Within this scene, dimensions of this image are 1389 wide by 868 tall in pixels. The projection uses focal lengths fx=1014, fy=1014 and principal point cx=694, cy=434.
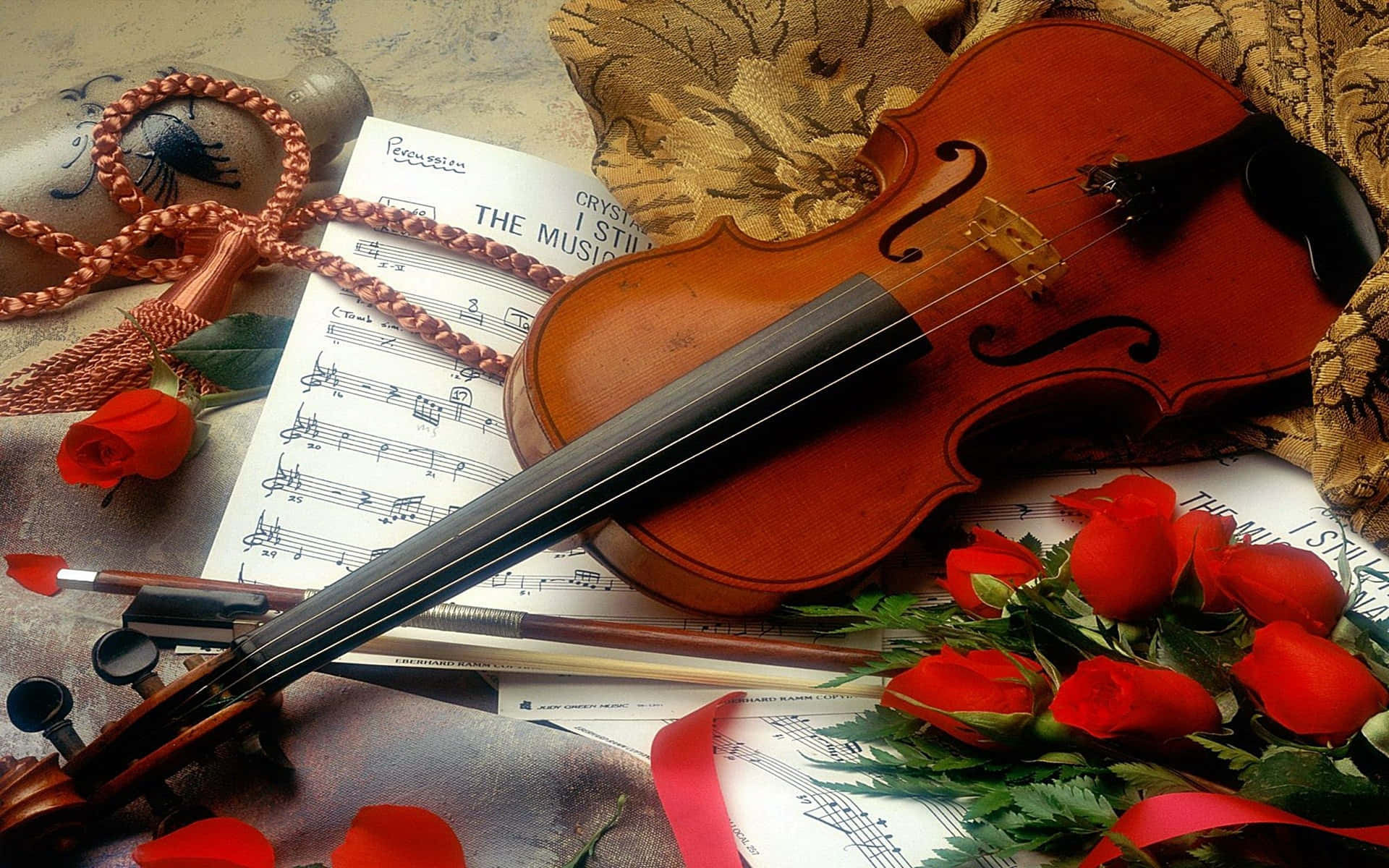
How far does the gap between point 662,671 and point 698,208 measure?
0.45 meters

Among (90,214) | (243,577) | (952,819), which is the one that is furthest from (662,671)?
(90,214)

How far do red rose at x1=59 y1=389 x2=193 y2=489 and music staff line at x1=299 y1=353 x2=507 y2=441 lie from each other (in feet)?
0.41

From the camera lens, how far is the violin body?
739mm

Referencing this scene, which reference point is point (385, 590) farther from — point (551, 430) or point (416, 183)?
point (416, 183)

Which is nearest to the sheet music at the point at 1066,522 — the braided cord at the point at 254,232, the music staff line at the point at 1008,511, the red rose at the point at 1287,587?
the music staff line at the point at 1008,511

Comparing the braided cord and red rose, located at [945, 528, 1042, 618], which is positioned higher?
red rose, located at [945, 528, 1042, 618]

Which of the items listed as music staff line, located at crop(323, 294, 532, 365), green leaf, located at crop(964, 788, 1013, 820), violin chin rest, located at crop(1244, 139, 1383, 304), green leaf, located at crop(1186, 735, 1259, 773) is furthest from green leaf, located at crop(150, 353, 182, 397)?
violin chin rest, located at crop(1244, 139, 1383, 304)

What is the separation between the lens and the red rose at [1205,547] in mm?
643

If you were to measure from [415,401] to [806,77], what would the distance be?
0.51 meters

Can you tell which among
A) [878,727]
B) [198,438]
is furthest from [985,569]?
[198,438]

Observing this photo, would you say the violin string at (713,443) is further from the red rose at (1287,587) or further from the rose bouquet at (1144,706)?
the red rose at (1287,587)

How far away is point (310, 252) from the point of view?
0.98 meters

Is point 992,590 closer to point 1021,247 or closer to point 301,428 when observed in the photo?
point 1021,247

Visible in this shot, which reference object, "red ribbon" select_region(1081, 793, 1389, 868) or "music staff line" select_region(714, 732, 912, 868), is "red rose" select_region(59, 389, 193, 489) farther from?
"red ribbon" select_region(1081, 793, 1389, 868)
